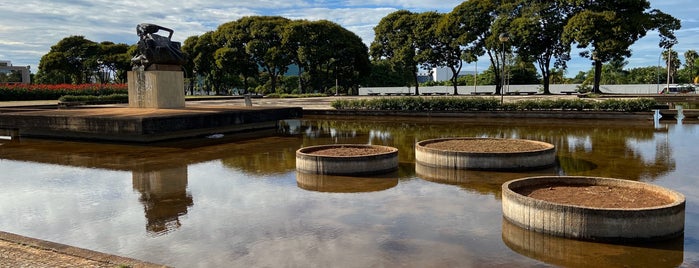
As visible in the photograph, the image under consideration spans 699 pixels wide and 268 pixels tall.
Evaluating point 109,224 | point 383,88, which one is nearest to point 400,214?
point 109,224

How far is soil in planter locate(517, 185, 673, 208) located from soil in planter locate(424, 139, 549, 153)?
4.03m

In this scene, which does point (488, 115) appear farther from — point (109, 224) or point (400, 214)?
point (109, 224)

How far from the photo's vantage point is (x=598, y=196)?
27.4ft

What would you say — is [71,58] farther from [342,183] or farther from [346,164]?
[342,183]

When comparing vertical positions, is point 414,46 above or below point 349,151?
above

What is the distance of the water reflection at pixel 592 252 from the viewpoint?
6531mm

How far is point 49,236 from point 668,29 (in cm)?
4868

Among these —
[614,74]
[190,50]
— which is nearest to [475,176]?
[190,50]

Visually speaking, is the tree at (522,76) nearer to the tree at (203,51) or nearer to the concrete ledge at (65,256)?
the tree at (203,51)

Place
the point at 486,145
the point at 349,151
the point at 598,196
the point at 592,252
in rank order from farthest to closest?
the point at 486,145
the point at 349,151
the point at 598,196
the point at 592,252

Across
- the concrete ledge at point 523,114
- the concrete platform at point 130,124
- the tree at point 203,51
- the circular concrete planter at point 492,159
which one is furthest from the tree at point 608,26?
the tree at point 203,51

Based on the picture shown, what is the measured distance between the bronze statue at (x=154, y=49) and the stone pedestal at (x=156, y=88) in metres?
0.44

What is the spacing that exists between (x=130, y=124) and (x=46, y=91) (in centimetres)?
3782

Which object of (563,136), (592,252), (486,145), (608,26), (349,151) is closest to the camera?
(592,252)
